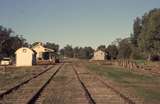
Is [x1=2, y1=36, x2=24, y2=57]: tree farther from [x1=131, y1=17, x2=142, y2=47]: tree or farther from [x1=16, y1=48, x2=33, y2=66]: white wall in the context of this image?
[x1=16, y1=48, x2=33, y2=66]: white wall

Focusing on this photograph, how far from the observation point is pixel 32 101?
17000 millimetres

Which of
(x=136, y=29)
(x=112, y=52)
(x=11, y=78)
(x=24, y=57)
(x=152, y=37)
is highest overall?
(x=136, y=29)

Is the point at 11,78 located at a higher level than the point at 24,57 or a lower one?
lower

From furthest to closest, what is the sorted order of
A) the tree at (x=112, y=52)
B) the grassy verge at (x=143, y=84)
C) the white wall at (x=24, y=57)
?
the tree at (x=112, y=52) < the white wall at (x=24, y=57) < the grassy verge at (x=143, y=84)

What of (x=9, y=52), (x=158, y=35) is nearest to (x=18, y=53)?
(x=158, y=35)

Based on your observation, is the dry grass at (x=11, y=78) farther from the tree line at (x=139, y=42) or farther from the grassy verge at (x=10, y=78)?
the tree line at (x=139, y=42)

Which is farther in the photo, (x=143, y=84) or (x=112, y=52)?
(x=112, y=52)

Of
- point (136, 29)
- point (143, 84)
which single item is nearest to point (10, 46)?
point (136, 29)

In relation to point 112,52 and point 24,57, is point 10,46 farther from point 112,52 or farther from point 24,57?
point 24,57

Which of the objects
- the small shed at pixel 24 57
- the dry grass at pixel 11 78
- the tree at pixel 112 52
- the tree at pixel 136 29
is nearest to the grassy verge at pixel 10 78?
the dry grass at pixel 11 78

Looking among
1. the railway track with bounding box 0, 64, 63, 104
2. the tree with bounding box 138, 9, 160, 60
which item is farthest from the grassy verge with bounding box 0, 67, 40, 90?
the tree with bounding box 138, 9, 160, 60

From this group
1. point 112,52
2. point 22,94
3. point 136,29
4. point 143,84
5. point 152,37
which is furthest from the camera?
point 112,52

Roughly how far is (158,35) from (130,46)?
183 ft

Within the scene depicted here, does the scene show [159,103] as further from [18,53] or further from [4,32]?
[4,32]
